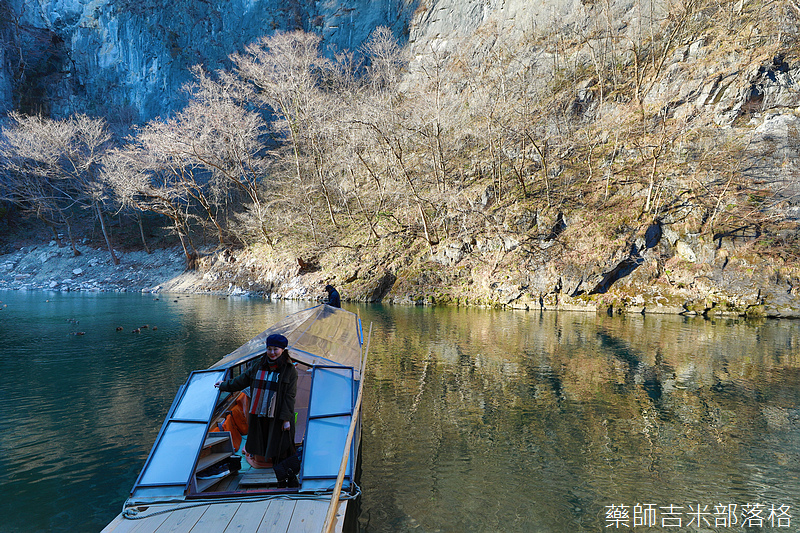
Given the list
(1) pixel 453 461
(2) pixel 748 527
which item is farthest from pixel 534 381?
(2) pixel 748 527

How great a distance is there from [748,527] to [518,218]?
1031 inches

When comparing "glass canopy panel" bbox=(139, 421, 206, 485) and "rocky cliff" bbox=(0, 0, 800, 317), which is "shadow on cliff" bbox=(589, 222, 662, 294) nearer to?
"rocky cliff" bbox=(0, 0, 800, 317)

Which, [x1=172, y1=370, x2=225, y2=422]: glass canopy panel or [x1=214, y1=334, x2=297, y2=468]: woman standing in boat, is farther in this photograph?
[x1=172, y1=370, x2=225, y2=422]: glass canopy panel

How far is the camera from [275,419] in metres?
5.25

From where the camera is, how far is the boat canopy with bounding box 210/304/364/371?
6672mm

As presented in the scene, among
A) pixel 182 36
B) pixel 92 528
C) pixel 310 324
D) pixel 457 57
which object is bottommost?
pixel 92 528

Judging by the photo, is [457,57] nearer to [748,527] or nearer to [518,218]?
[518,218]

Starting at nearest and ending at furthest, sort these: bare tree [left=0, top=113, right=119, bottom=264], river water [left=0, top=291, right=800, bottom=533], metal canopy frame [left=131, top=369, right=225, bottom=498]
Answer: metal canopy frame [left=131, top=369, right=225, bottom=498] < river water [left=0, top=291, right=800, bottom=533] < bare tree [left=0, top=113, right=119, bottom=264]

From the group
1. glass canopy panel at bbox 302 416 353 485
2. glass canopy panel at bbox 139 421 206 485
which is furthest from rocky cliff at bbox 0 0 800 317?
glass canopy panel at bbox 139 421 206 485

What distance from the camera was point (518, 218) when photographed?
30141mm

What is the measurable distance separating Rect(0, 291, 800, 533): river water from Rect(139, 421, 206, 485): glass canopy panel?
40.7 inches

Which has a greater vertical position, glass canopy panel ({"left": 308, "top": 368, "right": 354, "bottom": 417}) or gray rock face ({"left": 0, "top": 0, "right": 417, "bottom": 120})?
gray rock face ({"left": 0, "top": 0, "right": 417, "bottom": 120})

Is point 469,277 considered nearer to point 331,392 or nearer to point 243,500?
point 331,392

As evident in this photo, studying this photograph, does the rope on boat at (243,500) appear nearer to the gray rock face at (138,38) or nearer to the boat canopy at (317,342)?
A: the boat canopy at (317,342)
